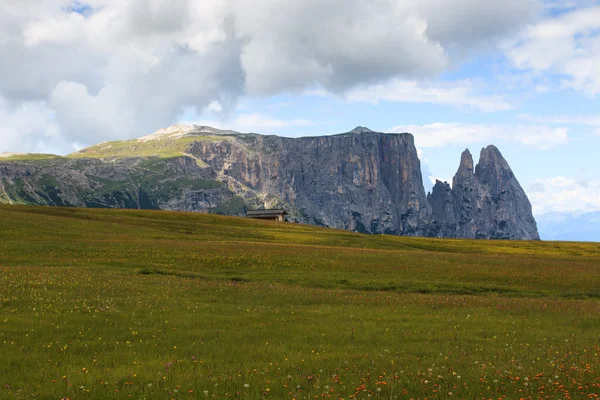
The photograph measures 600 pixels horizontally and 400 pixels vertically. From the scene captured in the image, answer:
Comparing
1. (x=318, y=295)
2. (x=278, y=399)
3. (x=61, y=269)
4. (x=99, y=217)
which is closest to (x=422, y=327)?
(x=318, y=295)

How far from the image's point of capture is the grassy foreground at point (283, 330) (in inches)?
623

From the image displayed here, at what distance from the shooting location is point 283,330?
24.4 metres

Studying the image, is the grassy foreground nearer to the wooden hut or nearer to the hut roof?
the wooden hut

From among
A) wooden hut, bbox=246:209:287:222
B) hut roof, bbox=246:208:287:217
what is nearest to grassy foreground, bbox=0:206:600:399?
wooden hut, bbox=246:209:287:222

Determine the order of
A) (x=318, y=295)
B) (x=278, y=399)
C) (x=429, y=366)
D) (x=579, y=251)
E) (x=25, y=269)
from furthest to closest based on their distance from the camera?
1. (x=579, y=251)
2. (x=25, y=269)
3. (x=318, y=295)
4. (x=429, y=366)
5. (x=278, y=399)

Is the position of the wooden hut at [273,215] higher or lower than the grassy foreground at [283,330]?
higher

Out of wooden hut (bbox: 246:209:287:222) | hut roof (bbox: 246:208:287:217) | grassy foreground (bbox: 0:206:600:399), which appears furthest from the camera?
hut roof (bbox: 246:208:287:217)

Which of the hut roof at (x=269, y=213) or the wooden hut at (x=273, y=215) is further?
the hut roof at (x=269, y=213)

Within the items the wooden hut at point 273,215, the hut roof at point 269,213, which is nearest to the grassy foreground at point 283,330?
the wooden hut at point 273,215

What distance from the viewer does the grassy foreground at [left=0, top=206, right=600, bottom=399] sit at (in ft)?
52.0

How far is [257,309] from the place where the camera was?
29984mm

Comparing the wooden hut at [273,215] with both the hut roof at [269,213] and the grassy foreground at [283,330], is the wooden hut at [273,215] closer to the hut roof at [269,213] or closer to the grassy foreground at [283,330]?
the hut roof at [269,213]

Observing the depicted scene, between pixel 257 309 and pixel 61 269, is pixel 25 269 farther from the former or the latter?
pixel 257 309

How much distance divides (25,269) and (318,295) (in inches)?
917
